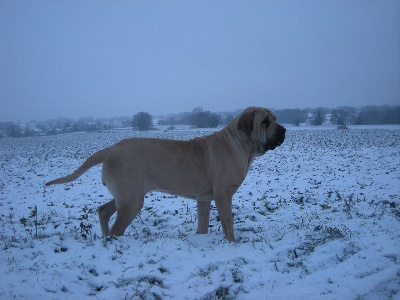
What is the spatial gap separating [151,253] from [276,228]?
2.30m

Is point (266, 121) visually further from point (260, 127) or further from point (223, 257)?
point (223, 257)

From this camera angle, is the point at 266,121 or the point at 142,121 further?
the point at 142,121

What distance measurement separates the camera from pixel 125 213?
429cm

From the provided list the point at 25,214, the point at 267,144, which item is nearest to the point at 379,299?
the point at 267,144

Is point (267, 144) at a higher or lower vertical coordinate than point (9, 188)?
higher

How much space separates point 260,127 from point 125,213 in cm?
250

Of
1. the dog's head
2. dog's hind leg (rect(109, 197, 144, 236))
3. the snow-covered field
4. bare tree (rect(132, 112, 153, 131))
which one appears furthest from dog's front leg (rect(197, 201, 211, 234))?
bare tree (rect(132, 112, 153, 131))

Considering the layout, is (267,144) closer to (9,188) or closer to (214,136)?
(214,136)

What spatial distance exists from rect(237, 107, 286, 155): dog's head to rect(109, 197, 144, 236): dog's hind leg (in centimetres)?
202

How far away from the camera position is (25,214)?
696 cm

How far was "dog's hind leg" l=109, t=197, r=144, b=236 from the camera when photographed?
427 centimetres

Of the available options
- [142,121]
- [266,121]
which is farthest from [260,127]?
[142,121]

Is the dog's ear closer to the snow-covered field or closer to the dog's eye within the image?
the dog's eye

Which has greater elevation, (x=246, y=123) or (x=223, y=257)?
(x=246, y=123)
